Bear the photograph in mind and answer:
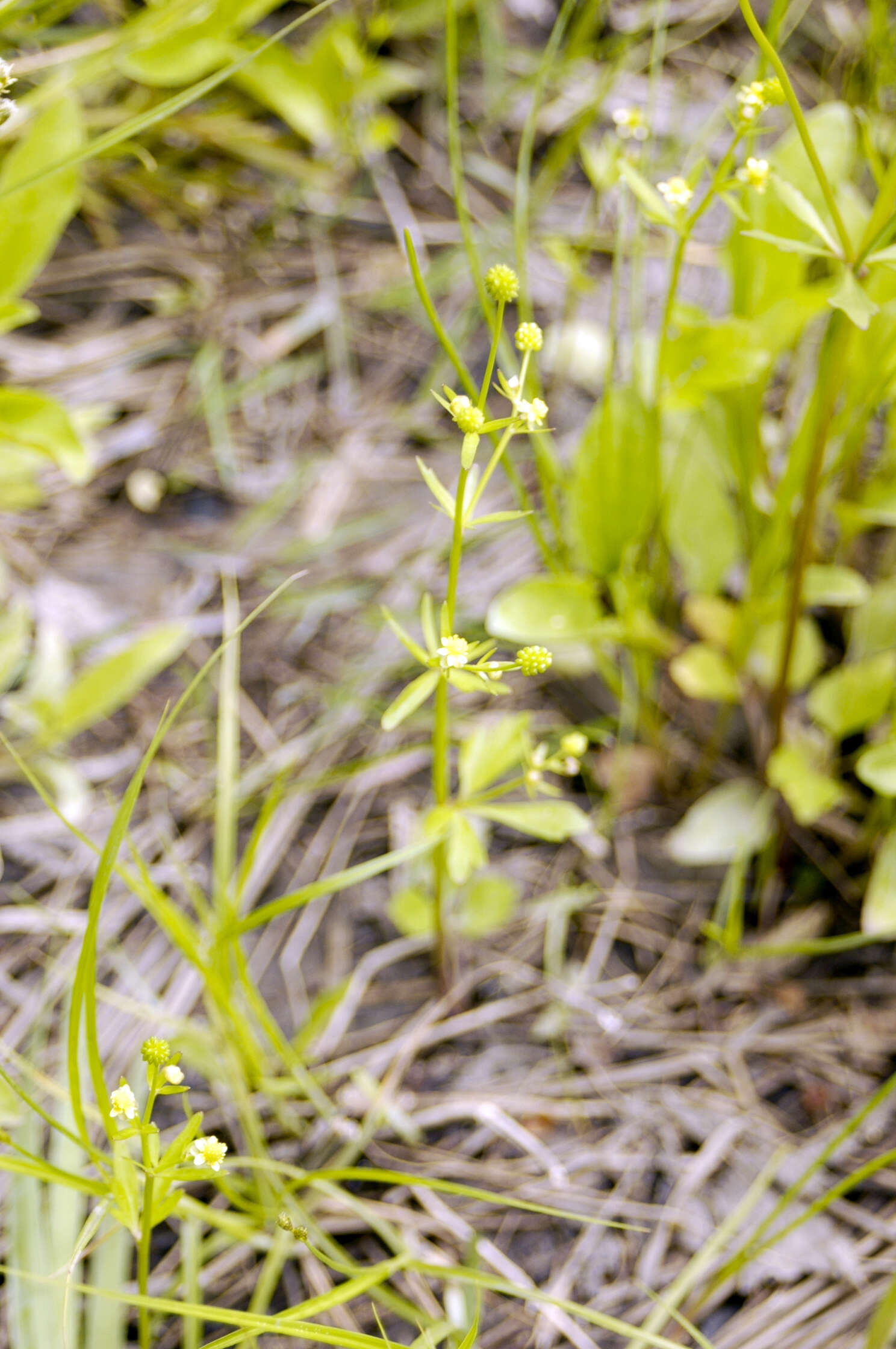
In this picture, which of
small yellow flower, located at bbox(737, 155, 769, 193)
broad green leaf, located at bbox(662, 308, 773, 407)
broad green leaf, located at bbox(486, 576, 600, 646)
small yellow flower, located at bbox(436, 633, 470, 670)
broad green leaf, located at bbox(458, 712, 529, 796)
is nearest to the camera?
small yellow flower, located at bbox(436, 633, 470, 670)

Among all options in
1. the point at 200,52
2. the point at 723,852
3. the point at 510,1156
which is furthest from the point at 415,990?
the point at 200,52

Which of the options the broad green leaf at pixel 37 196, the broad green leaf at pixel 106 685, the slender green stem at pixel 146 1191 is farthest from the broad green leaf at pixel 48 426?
the slender green stem at pixel 146 1191

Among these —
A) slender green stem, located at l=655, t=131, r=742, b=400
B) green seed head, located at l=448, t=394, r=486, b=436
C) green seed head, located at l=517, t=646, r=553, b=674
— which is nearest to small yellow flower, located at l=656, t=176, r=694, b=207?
slender green stem, located at l=655, t=131, r=742, b=400

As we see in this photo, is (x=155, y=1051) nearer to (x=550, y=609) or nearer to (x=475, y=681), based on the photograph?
(x=475, y=681)

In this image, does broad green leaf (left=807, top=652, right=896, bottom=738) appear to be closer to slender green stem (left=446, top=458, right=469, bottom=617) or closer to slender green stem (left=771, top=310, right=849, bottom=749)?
slender green stem (left=771, top=310, right=849, bottom=749)

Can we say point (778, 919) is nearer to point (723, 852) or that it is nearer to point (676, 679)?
point (723, 852)

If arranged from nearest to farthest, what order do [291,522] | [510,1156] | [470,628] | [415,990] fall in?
[510,1156] → [415,990] → [470,628] → [291,522]
